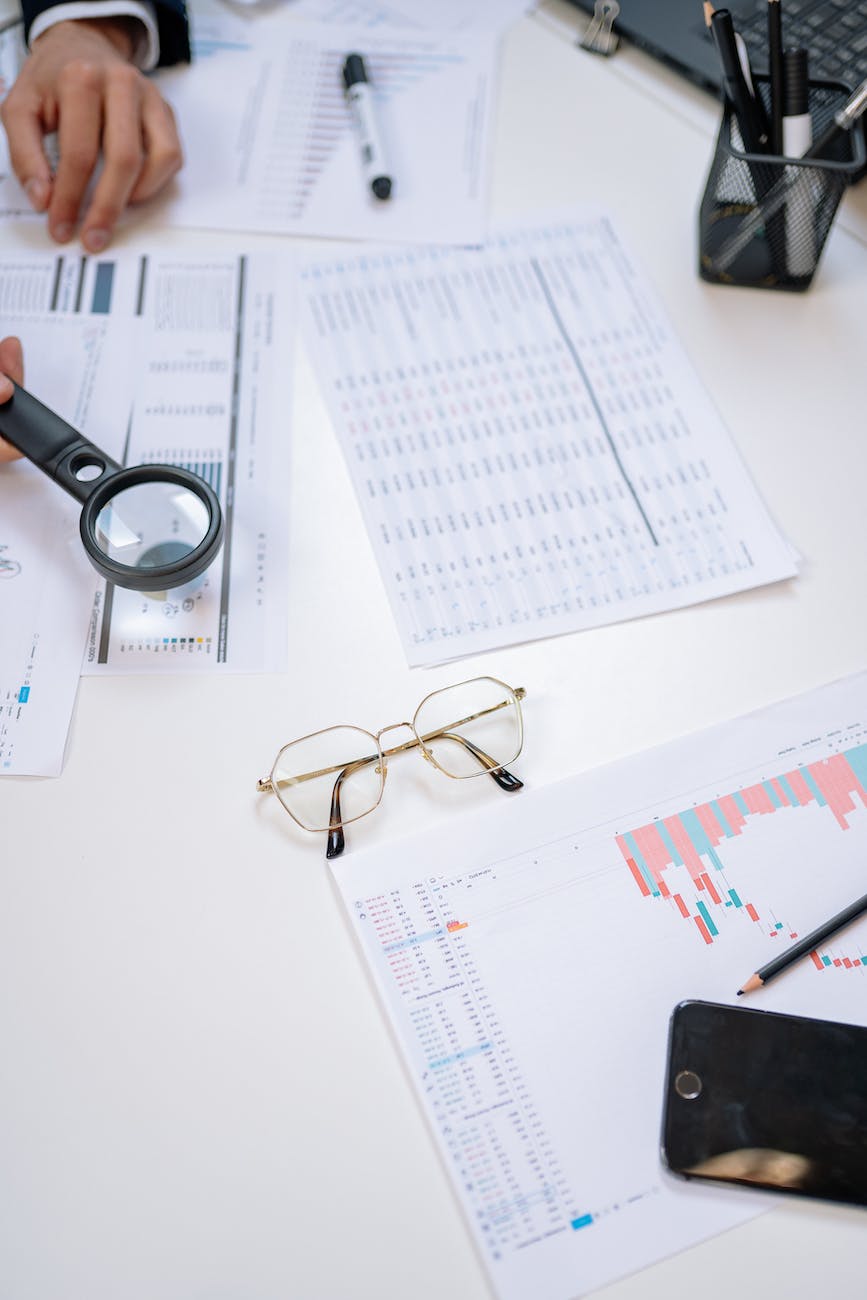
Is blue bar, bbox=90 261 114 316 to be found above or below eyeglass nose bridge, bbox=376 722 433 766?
above

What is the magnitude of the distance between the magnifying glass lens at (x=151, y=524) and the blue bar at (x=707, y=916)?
0.45m

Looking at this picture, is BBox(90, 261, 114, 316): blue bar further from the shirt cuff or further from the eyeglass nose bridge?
the eyeglass nose bridge

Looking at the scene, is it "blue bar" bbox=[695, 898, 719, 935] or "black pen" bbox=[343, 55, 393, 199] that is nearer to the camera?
"blue bar" bbox=[695, 898, 719, 935]

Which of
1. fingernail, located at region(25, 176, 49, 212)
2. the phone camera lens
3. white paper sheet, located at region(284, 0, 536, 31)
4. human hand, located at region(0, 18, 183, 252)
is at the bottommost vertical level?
the phone camera lens

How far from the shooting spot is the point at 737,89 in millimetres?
820

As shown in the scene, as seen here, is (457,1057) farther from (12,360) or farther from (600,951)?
(12,360)

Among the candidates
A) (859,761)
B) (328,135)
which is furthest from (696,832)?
(328,135)

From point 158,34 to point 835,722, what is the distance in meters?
0.96

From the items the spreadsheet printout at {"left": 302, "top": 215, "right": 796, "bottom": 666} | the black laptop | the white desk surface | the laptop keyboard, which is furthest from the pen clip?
the white desk surface

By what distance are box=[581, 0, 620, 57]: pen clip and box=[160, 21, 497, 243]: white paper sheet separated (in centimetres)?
11

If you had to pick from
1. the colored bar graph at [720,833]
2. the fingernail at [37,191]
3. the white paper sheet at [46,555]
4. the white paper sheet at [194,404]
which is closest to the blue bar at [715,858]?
the colored bar graph at [720,833]

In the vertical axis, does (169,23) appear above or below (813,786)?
above

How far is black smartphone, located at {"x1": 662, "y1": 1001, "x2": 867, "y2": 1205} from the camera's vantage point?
0.59m

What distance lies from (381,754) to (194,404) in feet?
1.22
